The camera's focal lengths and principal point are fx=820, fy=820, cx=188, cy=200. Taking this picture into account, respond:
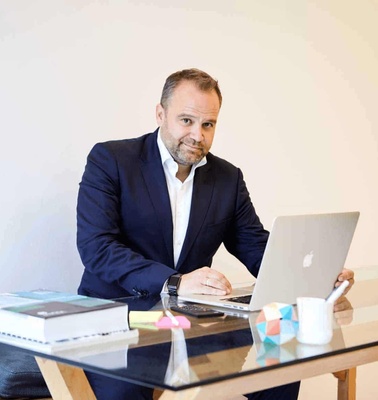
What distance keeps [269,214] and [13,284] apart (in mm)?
1390

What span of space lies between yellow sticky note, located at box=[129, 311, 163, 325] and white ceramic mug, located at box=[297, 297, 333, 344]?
15.2 inches

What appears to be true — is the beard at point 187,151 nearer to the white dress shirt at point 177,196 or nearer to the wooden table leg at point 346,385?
the white dress shirt at point 177,196

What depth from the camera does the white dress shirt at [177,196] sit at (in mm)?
2904

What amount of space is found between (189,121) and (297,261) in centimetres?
79

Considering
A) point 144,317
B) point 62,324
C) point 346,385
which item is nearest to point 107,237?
point 144,317

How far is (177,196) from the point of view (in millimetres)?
2947

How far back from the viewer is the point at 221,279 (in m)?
2.40

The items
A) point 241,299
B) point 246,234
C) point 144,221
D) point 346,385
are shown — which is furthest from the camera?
point 346,385

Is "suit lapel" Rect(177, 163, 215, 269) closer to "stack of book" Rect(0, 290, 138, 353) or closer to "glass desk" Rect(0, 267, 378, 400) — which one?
"glass desk" Rect(0, 267, 378, 400)

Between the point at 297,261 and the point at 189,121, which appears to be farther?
the point at 189,121

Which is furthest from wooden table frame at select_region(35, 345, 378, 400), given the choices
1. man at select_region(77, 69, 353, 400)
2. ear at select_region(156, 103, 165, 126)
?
ear at select_region(156, 103, 165, 126)

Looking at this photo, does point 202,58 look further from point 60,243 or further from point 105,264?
point 105,264

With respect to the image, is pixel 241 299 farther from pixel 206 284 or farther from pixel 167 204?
pixel 167 204

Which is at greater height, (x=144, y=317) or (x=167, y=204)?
(x=167, y=204)
